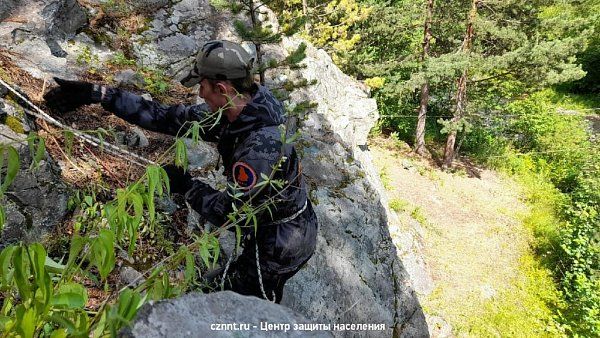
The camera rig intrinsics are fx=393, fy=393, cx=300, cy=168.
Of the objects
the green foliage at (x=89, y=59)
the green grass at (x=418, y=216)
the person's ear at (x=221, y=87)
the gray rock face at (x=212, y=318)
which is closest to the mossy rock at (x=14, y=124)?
the person's ear at (x=221, y=87)

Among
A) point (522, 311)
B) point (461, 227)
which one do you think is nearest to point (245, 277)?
point (522, 311)

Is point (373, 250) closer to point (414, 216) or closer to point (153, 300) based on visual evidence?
point (153, 300)

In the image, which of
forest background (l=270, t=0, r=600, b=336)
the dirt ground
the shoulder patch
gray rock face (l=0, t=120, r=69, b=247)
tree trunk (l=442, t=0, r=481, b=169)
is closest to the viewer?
the shoulder patch

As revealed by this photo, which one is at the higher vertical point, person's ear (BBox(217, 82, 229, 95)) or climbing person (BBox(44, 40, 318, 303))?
person's ear (BBox(217, 82, 229, 95))

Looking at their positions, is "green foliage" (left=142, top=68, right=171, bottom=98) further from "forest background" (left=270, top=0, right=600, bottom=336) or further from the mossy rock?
"forest background" (left=270, top=0, right=600, bottom=336)

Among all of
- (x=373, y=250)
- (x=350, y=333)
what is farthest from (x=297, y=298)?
(x=373, y=250)

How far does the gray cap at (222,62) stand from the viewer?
7.58 feet

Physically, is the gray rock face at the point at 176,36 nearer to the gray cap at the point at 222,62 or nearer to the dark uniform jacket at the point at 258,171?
the dark uniform jacket at the point at 258,171

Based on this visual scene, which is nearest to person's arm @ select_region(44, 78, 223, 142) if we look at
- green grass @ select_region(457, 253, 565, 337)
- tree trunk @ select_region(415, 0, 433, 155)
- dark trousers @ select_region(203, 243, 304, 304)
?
dark trousers @ select_region(203, 243, 304, 304)

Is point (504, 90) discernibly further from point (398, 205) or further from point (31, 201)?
point (31, 201)

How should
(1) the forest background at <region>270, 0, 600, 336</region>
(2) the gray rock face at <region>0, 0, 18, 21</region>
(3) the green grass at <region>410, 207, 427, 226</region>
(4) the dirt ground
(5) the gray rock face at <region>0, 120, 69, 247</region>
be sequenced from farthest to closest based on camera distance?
(3) the green grass at <region>410, 207, 427, 226</region>, (1) the forest background at <region>270, 0, 600, 336</region>, (4) the dirt ground, (2) the gray rock face at <region>0, 0, 18, 21</region>, (5) the gray rock face at <region>0, 120, 69, 247</region>

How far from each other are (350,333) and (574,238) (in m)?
11.7

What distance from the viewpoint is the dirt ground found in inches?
436

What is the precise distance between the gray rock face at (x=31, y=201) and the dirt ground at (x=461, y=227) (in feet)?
31.8
